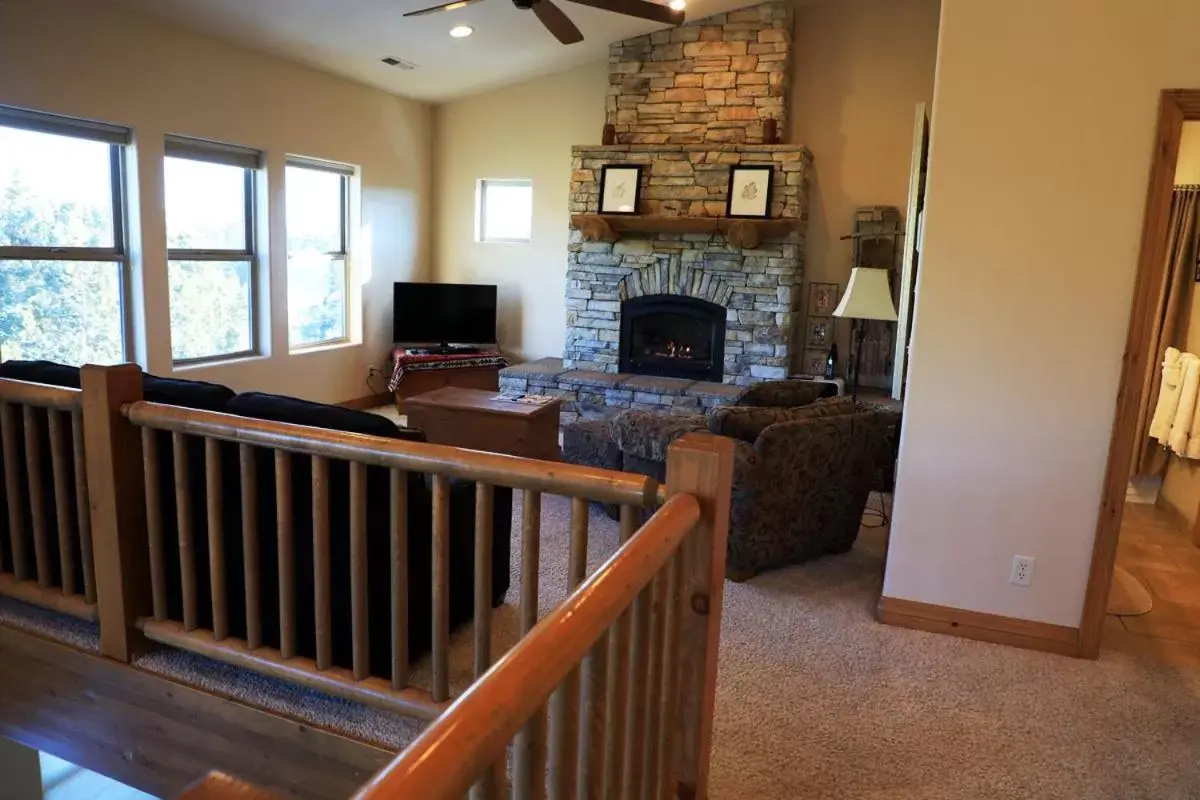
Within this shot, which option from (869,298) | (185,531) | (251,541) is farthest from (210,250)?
(869,298)

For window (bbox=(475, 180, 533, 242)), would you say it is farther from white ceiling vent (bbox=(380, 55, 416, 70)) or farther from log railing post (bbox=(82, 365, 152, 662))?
log railing post (bbox=(82, 365, 152, 662))

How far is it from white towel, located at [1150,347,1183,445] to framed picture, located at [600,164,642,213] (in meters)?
3.90

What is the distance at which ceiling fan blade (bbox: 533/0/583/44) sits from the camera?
13.9ft

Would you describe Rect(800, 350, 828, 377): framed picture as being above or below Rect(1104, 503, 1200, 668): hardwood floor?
above

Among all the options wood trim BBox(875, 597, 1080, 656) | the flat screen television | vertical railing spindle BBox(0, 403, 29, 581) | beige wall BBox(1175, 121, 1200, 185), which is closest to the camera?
vertical railing spindle BBox(0, 403, 29, 581)

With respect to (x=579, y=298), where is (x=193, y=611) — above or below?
below

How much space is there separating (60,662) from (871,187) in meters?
6.06

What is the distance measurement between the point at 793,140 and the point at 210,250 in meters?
4.58

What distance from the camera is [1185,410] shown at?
4.62m

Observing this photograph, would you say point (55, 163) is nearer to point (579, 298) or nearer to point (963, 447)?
point (579, 298)

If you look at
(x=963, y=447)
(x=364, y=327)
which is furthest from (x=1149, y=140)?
(x=364, y=327)

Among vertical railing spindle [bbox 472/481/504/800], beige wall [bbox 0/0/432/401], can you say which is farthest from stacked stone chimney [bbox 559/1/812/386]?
vertical railing spindle [bbox 472/481/504/800]

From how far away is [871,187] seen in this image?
6.49 metres

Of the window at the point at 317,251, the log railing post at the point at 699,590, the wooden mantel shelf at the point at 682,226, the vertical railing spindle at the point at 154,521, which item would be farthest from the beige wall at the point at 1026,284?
the window at the point at 317,251
